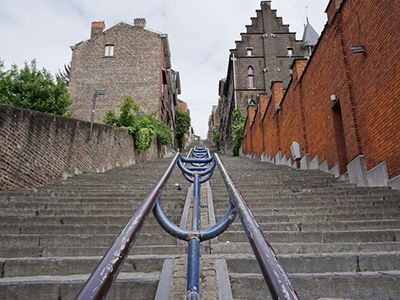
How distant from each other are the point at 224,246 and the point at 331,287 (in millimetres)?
1277

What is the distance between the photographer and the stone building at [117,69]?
24875mm

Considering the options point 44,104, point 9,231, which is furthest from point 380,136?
point 44,104

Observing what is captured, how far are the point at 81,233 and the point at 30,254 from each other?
822 millimetres

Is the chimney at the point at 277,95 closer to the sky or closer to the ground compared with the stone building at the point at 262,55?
closer to the ground

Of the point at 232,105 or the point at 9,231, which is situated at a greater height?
the point at 232,105

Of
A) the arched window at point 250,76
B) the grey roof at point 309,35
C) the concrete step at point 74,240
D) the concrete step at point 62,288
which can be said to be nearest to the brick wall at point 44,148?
the concrete step at point 74,240

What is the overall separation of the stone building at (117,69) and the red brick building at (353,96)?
51.1ft

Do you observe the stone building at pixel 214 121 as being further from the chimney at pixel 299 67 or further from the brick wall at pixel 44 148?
the brick wall at pixel 44 148

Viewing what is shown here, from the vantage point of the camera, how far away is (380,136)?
639cm

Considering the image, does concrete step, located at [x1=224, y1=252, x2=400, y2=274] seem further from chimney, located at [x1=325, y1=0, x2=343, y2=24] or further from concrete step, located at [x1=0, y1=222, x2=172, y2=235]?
chimney, located at [x1=325, y1=0, x2=343, y2=24]

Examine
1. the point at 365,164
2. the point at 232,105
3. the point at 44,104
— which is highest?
the point at 232,105

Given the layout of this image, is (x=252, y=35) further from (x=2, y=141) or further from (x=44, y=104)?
(x=2, y=141)

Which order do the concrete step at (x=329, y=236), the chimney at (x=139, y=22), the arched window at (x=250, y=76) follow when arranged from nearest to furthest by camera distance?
the concrete step at (x=329, y=236) < the chimney at (x=139, y=22) < the arched window at (x=250, y=76)

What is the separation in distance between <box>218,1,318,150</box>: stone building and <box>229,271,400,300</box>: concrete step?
32465mm
